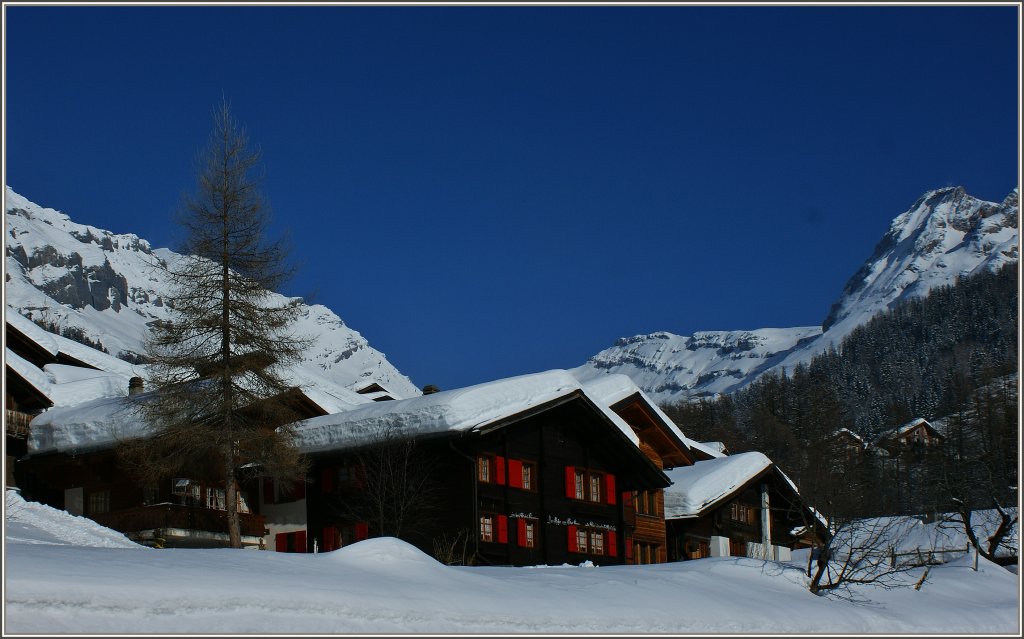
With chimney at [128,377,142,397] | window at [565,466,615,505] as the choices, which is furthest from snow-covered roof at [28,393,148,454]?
window at [565,466,615,505]

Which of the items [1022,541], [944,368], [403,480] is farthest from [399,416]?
[944,368]

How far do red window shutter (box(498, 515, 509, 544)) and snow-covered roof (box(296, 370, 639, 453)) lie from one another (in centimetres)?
320

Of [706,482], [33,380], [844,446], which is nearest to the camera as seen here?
[33,380]

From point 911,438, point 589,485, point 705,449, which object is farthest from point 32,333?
point 911,438

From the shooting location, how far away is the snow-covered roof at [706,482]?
4678 centimetres

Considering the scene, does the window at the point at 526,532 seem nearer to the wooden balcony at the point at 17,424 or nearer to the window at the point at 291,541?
the window at the point at 291,541

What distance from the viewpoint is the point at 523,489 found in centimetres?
3603

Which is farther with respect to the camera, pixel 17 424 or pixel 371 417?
pixel 17 424

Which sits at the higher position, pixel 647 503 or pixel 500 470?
pixel 500 470

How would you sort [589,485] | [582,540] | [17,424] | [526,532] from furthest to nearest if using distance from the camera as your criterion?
[589,485] → [582,540] → [17,424] → [526,532]

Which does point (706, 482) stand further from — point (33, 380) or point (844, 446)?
point (844, 446)

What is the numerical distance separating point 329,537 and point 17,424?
36.0 feet

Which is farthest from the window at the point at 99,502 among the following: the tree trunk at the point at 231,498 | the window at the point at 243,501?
the tree trunk at the point at 231,498

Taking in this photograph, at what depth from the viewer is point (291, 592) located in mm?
15820
